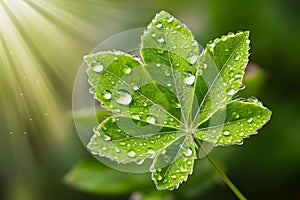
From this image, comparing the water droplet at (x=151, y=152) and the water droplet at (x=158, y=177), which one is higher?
the water droplet at (x=151, y=152)

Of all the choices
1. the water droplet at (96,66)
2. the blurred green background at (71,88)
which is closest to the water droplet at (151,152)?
the water droplet at (96,66)

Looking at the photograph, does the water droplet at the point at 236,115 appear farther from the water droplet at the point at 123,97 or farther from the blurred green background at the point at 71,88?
the blurred green background at the point at 71,88

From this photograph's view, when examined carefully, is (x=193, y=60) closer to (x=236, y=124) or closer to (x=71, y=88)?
(x=236, y=124)

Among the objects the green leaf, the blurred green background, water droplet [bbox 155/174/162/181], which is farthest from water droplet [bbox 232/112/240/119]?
the blurred green background

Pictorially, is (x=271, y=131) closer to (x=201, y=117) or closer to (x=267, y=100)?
(x=267, y=100)

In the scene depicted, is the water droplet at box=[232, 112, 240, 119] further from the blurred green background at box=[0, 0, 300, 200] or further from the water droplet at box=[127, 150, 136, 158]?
the blurred green background at box=[0, 0, 300, 200]

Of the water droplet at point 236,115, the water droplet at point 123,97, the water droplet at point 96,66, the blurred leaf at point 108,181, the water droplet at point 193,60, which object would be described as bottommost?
the blurred leaf at point 108,181
